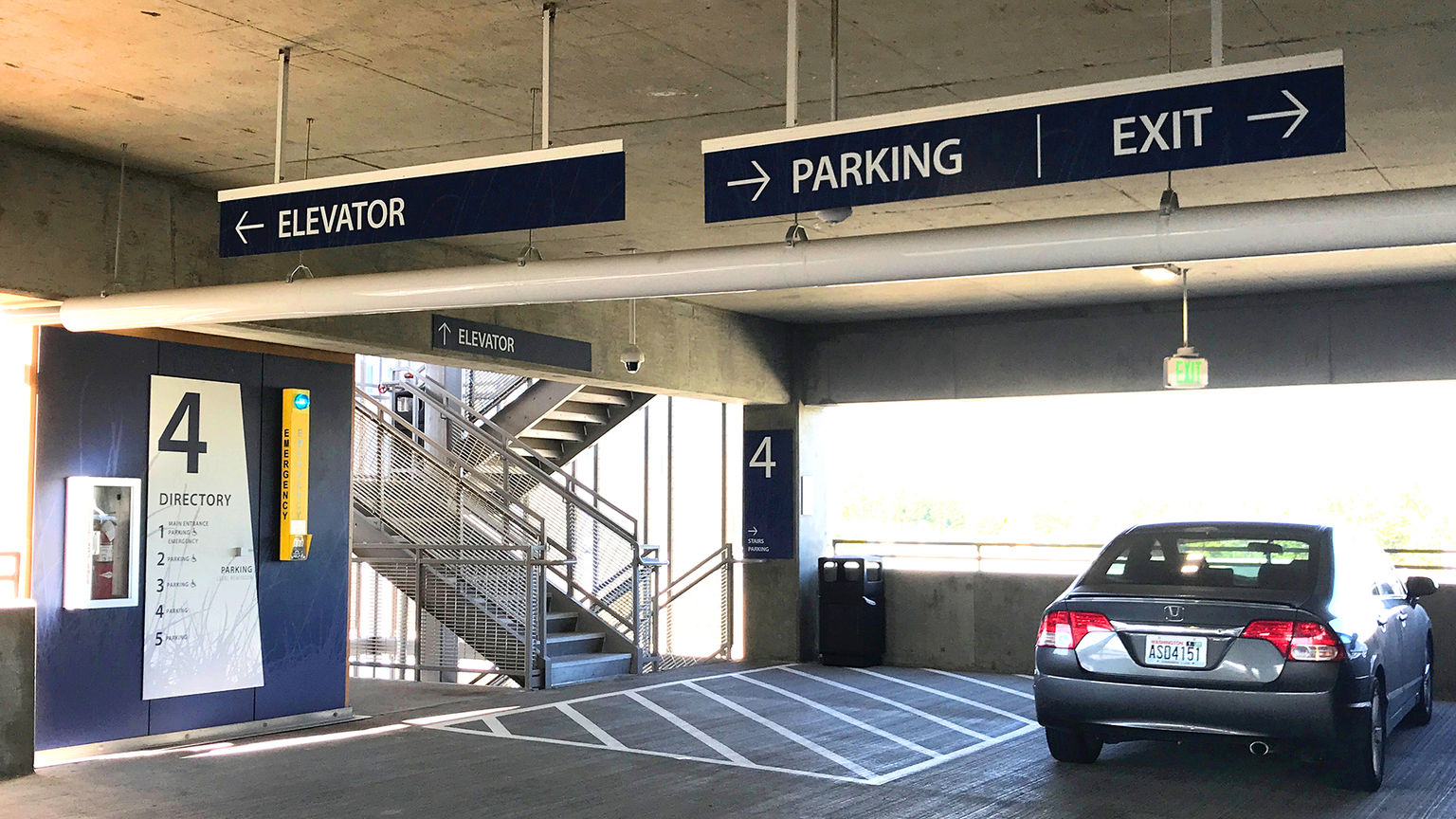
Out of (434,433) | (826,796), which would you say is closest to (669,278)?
(826,796)

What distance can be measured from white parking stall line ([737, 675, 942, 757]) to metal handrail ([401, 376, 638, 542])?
7.34 feet

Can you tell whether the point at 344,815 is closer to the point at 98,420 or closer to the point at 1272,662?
the point at 98,420

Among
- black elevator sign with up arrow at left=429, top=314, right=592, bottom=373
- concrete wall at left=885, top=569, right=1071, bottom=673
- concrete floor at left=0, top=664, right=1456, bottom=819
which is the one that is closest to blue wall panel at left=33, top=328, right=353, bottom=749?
concrete floor at left=0, top=664, right=1456, bottom=819

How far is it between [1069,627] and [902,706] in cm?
397

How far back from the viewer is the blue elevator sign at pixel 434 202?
539cm

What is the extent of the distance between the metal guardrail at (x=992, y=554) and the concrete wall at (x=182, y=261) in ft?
12.2

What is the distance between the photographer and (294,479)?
9867 mm

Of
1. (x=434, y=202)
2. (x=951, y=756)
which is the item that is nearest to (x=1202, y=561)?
(x=951, y=756)

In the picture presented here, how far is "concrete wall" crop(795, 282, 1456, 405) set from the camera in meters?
12.0

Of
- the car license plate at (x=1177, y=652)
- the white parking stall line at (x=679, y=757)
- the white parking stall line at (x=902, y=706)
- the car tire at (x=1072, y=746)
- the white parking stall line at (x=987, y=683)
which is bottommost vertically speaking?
the white parking stall line at (x=987, y=683)

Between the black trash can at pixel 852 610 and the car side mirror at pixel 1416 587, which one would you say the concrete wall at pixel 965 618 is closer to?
the black trash can at pixel 852 610

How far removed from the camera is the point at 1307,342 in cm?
1232

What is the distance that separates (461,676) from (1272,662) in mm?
11673

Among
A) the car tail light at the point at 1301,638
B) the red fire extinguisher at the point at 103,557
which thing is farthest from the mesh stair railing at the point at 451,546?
the car tail light at the point at 1301,638
